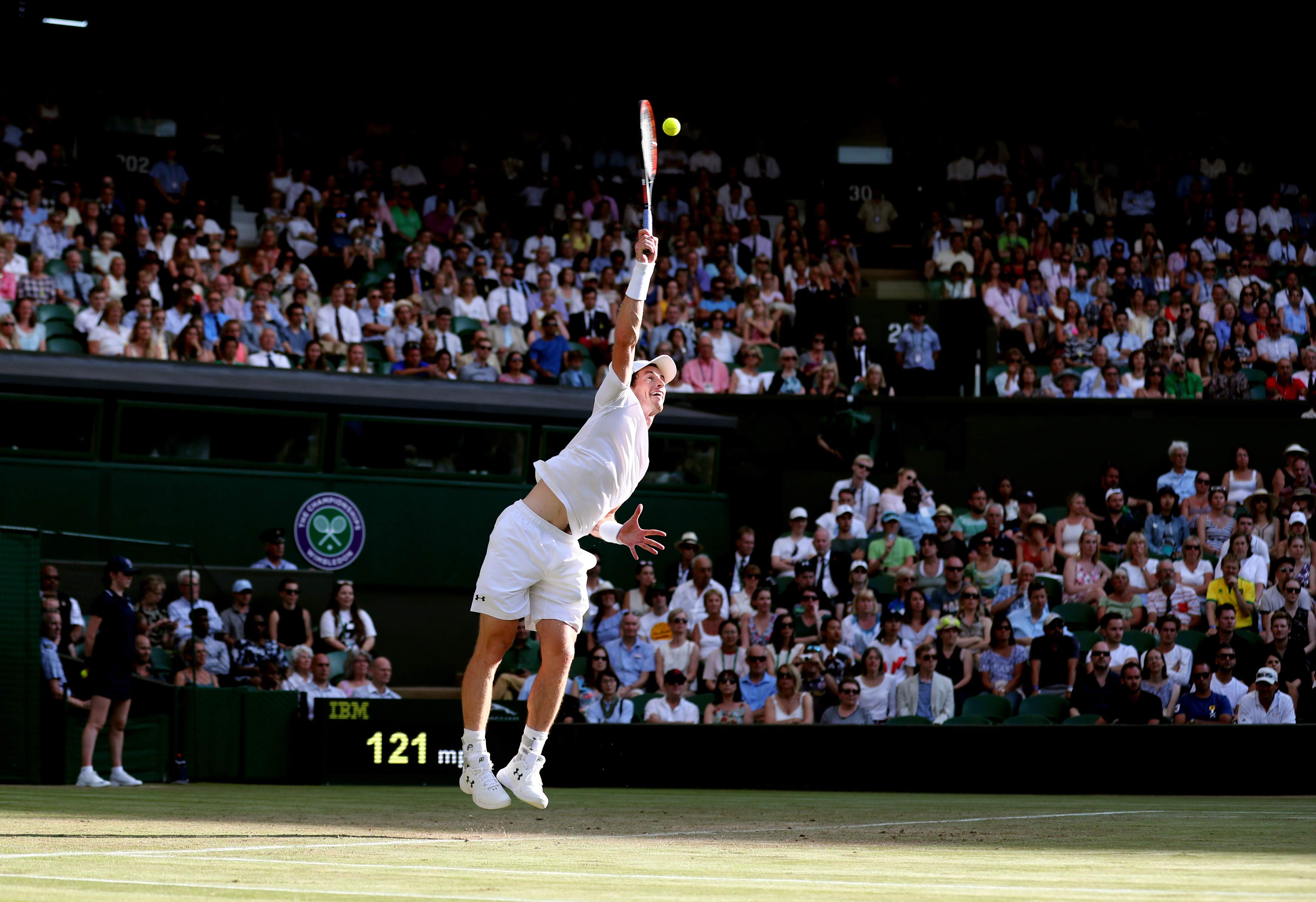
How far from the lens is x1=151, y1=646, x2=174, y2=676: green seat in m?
14.7

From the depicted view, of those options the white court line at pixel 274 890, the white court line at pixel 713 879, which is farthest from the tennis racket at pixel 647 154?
the white court line at pixel 274 890

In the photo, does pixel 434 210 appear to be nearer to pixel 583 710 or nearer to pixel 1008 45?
pixel 583 710

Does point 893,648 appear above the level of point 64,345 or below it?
below

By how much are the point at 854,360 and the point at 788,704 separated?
6806 millimetres

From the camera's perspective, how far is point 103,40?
978 inches

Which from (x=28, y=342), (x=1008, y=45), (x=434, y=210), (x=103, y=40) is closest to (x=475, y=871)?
(x=28, y=342)

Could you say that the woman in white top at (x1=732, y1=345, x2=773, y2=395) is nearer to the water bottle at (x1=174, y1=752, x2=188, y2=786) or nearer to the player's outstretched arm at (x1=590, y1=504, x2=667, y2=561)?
the water bottle at (x1=174, y1=752, x2=188, y2=786)

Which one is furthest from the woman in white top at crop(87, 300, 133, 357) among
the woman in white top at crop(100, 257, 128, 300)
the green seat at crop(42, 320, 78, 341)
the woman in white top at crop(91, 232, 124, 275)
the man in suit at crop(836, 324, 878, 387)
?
the man in suit at crop(836, 324, 878, 387)

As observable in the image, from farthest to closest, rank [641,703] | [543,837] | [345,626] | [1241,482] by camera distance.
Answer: [1241,482]
[345,626]
[641,703]
[543,837]

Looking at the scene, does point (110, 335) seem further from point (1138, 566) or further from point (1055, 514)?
point (1138, 566)

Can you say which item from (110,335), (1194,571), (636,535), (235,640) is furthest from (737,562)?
(636,535)

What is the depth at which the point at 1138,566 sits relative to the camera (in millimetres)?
16500

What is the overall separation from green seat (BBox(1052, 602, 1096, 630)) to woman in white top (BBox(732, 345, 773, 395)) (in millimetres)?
5118

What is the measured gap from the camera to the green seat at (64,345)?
17.7 m
